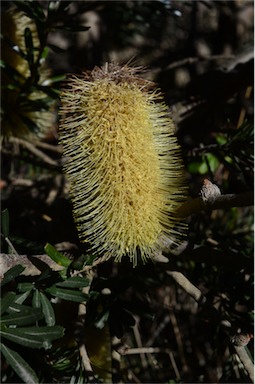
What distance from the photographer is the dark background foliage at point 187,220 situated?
4.37 ft

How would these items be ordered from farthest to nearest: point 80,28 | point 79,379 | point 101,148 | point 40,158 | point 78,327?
point 40,158 < point 80,28 < point 78,327 < point 79,379 < point 101,148

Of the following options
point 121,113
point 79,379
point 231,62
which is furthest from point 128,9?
point 79,379

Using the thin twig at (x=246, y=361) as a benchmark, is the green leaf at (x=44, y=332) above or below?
above

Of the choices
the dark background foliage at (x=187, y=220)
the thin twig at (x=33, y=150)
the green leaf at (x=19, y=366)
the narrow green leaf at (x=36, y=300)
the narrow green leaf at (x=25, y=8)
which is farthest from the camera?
the thin twig at (x=33, y=150)

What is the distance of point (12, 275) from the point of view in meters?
1.00

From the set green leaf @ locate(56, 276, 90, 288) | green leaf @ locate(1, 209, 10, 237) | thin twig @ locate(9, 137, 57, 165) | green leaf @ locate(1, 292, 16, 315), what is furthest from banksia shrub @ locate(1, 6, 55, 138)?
green leaf @ locate(1, 292, 16, 315)

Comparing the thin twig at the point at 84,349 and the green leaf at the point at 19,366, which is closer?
the green leaf at the point at 19,366

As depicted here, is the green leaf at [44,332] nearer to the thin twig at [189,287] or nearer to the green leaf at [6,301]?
the green leaf at [6,301]

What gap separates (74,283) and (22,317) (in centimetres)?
17

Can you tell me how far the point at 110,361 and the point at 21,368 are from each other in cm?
46

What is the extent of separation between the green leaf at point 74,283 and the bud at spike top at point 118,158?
0.07 m

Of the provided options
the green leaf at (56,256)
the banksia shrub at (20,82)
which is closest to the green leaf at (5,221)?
the green leaf at (56,256)

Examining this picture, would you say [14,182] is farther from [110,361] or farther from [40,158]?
[110,361]

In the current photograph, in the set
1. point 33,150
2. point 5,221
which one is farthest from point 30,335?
point 33,150
